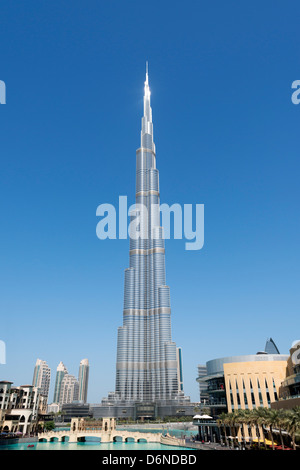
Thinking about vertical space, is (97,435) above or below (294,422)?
below

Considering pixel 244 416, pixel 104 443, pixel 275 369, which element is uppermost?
pixel 275 369

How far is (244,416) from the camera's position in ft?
245

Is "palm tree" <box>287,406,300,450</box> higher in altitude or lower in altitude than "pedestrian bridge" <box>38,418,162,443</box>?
higher

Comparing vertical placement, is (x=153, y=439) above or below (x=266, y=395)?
below

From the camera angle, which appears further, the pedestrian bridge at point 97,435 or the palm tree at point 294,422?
the pedestrian bridge at point 97,435

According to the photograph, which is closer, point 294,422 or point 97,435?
point 294,422

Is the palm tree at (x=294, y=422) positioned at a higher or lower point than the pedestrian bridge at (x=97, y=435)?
higher

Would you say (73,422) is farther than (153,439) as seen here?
Yes

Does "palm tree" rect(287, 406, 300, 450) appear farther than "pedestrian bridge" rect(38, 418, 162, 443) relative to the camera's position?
No
